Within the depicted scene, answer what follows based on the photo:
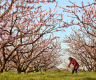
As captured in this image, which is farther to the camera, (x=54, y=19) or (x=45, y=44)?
(x=45, y=44)

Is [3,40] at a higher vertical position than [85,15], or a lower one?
lower

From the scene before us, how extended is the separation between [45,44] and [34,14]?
5.47 meters

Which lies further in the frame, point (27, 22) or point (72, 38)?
point (72, 38)

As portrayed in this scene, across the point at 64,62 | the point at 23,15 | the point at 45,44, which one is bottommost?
the point at 64,62

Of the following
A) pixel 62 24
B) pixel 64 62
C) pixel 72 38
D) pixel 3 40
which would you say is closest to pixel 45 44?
pixel 72 38

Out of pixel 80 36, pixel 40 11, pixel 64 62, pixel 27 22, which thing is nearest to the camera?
pixel 40 11

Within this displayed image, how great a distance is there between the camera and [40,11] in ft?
23.5

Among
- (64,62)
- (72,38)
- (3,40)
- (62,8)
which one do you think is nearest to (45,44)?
(72,38)

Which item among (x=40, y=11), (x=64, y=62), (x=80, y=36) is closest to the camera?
(x=40, y=11)

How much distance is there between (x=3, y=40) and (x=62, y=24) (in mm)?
3678

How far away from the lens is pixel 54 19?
7.72m

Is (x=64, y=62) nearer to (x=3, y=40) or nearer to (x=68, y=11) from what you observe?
(x=68, y=11)

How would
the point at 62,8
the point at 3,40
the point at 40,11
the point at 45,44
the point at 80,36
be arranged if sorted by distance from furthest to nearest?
1. the point at 80,36
2. the point at 45,44
3. the point at 40,11
4. the point at 62,8
5. the point at 3,40

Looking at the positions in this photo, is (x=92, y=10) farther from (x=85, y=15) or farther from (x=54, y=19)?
(x=54, y=19)
